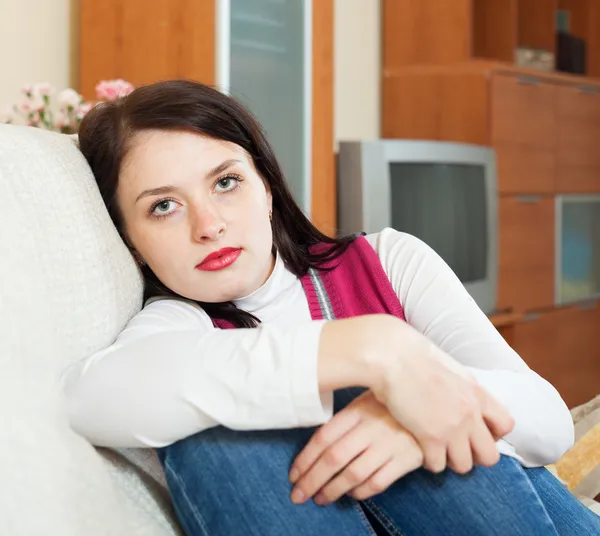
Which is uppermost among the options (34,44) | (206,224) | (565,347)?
(34,44)

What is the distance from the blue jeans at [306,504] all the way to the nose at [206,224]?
249mm

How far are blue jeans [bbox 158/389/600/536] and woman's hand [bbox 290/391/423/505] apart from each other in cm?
2

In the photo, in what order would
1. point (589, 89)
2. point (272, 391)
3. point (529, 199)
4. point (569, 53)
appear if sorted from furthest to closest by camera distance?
point (569, 53) < point (589, 89) < point (529, 199) < point (272, 391)

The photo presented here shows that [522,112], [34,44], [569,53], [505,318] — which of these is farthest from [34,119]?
[569,53]

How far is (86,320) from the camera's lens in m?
0.93

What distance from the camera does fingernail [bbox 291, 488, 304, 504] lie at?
0.85 m

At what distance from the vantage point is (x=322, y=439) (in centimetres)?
87

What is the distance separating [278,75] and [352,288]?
5.45ft

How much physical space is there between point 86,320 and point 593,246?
367 cm

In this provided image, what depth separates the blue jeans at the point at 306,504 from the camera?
0.84 m

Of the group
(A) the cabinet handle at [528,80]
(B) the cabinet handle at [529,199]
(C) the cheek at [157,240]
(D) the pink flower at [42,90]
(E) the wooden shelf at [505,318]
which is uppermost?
(A) the cabinet handle at [528,80]

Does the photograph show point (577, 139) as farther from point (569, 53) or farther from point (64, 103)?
point (64, 103)

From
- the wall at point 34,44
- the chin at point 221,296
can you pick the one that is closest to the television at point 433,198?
the wall at point 34,44

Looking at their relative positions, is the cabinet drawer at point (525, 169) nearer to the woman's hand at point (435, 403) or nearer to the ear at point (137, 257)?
the ear at point (137, 257)
